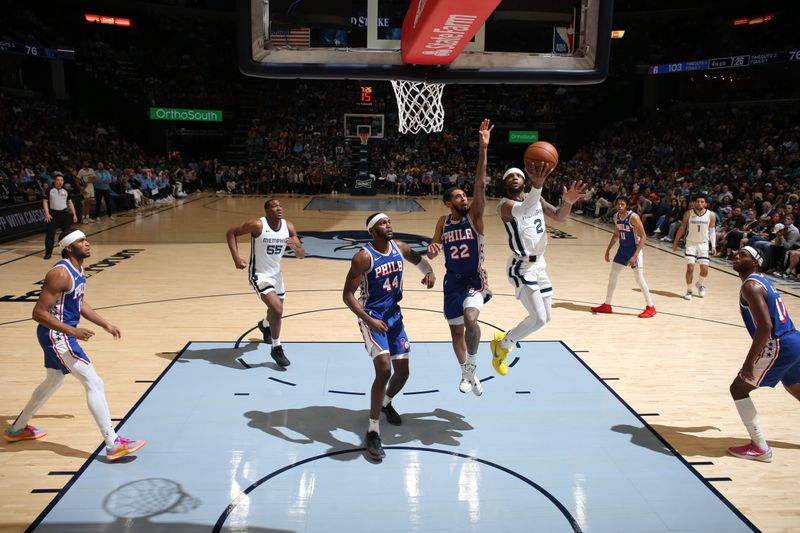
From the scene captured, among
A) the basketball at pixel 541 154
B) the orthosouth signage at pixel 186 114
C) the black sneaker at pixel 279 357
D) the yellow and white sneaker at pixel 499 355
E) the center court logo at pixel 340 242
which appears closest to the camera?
the basketball at pixel 541 154

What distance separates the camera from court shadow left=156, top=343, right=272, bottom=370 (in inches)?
280

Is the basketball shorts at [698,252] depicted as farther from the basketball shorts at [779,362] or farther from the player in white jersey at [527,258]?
the basketball shorts at [779,362]

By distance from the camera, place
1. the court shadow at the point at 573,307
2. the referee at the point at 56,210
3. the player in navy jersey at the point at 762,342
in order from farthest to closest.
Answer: the referee at the point at 56,210 → the court shadow at the point at 573,307 → the player in navy jersey at the point at 762,342

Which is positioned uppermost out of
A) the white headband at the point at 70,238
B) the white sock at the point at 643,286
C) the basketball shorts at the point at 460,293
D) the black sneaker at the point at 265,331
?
the white headband at the point at 70,238

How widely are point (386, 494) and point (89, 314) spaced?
8.32 ft

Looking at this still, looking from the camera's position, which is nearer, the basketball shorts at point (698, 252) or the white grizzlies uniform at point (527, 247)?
the white grizzlies uniform at point (527, 247)

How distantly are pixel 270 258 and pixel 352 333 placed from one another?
1701mm

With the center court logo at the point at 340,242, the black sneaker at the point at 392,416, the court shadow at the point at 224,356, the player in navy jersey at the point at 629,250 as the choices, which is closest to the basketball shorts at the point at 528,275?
the black sneaker at the point at 392,416

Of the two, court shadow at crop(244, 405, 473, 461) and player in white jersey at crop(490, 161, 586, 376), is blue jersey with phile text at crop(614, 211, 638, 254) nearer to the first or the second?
player in white jersey at crop(490, 161, 586, 376)

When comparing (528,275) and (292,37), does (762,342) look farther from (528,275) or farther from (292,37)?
(292,37)

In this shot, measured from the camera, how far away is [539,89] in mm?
32094

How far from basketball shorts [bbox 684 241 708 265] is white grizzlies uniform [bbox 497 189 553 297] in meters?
5.24

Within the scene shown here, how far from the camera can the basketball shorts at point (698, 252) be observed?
404 inches

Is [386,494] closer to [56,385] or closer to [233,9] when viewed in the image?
[56,385]
